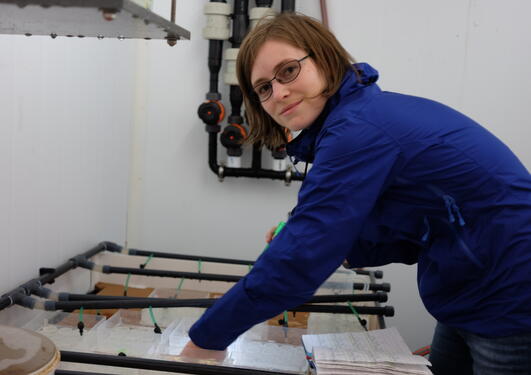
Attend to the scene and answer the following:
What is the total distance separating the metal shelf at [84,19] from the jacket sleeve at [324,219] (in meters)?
0.38

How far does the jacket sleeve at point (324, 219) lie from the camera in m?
0.93

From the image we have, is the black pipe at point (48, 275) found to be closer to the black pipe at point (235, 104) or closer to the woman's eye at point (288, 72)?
the black pipe at point (235, 104)

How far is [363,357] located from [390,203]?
37cm

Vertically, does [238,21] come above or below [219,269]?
above

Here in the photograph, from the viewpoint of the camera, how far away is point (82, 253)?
7.07 feet

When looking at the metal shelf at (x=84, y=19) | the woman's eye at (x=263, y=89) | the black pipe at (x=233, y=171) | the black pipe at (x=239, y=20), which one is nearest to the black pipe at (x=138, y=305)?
the woman's eye at (x=263, y=89)

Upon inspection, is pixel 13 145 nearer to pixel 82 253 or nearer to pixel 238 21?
pixel 82 253

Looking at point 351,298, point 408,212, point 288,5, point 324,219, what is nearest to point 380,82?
point 288,5

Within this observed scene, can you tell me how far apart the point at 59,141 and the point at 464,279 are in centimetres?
153

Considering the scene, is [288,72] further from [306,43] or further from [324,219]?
[324,219]

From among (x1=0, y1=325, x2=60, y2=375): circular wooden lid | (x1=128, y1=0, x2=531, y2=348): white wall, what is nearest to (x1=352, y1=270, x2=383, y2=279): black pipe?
(x1=128, y1=0, x2=531, y2=348): white wall

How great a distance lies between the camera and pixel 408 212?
104 centimetres

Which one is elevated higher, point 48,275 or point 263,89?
point 263,89

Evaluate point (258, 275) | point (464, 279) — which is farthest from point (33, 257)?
point (464, 279)
